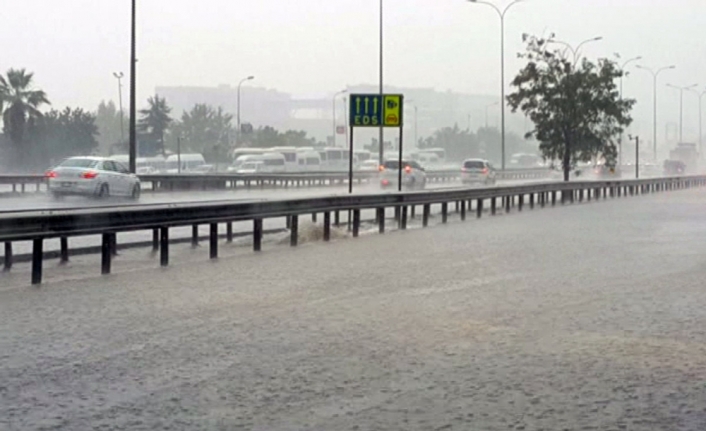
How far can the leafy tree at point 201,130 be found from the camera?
125500 mm

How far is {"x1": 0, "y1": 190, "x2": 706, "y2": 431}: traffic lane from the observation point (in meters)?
7.92

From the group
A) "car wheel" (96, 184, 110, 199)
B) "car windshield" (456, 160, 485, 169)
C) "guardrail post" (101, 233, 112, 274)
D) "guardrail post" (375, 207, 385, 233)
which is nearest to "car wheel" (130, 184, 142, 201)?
"car wheel" (96, 184, 110, 199)

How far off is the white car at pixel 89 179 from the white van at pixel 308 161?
2085 inches

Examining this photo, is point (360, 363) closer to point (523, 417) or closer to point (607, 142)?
point (523, 417)

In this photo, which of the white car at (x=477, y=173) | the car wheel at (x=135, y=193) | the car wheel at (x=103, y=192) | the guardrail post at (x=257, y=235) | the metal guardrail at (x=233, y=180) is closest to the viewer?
the guardrail post at (x=257, y=235)

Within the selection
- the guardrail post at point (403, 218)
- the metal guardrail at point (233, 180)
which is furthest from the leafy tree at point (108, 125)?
the guardrail post at point (403, 218)

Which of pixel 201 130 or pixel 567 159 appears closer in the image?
pixel 567 159

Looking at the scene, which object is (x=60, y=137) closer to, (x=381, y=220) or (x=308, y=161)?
(x=308, y=161)

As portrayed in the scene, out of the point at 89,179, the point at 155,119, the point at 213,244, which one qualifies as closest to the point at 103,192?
the point at 89,179

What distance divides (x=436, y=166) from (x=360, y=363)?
108 metres

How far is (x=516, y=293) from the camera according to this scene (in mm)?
15047

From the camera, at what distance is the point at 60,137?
76.6 m

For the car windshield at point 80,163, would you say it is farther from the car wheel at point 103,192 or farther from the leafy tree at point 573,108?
the leafy tree at point 573,108

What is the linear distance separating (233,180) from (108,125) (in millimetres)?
65641
